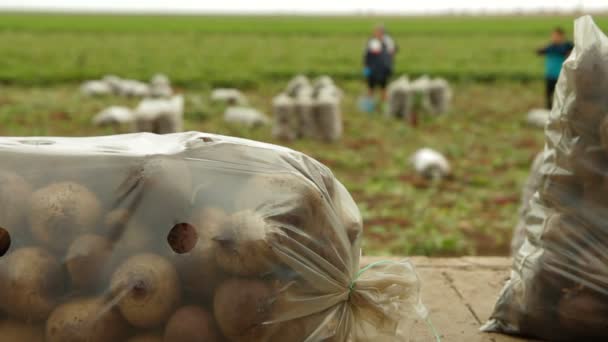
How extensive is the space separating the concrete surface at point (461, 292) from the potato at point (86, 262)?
1.18m

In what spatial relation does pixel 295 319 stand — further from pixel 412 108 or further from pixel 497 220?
pixel 412 108

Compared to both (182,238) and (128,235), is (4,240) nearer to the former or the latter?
(128,235)

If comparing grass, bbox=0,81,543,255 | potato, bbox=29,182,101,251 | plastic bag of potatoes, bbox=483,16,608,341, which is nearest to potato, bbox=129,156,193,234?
potato, bbox=29,182,101,251

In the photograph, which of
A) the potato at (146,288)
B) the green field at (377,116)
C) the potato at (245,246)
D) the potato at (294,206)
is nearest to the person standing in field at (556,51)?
the green field at (377,116)

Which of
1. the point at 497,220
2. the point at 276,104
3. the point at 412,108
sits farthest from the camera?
the point at 412,108

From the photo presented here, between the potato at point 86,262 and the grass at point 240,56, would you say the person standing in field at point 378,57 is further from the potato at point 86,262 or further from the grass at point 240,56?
the potato at point 86,262

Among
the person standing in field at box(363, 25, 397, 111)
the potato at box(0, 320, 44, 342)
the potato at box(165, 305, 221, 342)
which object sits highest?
the potato at box(165, 305, 221, 342)

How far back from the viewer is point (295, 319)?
6.36 feet

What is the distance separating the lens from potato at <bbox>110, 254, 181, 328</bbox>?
1825 mm

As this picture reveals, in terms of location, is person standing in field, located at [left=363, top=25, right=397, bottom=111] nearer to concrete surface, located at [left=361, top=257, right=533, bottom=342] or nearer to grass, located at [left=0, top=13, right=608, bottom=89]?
grass, located at [left=0, top=13, right=608, bottom=89]

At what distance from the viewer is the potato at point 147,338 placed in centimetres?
186

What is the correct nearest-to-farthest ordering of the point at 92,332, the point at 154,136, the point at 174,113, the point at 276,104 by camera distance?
the point at 92,332 → the point at 154,136 → the point at 174,113 → the point at 276,104

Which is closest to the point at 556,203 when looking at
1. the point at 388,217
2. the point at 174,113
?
the point at 388,217

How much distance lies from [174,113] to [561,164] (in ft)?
22.5
